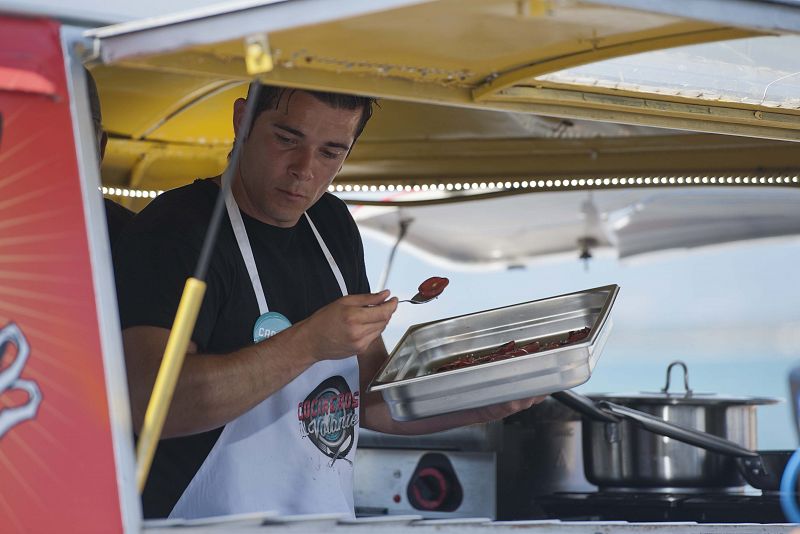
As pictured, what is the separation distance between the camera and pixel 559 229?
4312mm

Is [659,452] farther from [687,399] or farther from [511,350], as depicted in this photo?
[511,350]

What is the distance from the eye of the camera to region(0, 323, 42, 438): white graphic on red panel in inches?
51.2

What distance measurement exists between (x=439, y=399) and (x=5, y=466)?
2.99ft

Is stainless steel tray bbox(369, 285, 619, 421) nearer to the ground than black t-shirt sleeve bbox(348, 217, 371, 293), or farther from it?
nearer to the ground

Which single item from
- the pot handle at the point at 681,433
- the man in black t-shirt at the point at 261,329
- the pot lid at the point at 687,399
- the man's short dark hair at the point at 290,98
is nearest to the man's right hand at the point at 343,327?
the man in black t-shirt at the point at 261,329

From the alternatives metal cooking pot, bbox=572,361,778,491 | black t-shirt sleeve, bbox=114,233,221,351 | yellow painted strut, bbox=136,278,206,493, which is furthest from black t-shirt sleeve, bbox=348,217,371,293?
yellow painted strut, bbox=136,278,206,493

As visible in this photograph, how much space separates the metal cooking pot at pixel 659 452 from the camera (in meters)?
2.89

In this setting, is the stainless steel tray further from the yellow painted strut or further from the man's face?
the yellow painted strut

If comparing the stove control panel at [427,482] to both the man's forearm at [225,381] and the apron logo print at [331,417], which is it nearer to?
the apron logo print at [331,417]

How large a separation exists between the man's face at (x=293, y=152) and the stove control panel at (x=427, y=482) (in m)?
1.03

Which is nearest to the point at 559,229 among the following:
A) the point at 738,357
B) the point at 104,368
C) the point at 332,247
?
the point at 332,247

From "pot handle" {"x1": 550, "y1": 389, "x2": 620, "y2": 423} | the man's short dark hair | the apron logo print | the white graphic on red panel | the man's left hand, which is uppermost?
the man's short dark hair

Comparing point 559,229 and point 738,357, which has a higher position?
point 738,357

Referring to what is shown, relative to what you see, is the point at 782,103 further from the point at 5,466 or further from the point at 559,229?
the point at 559,229
